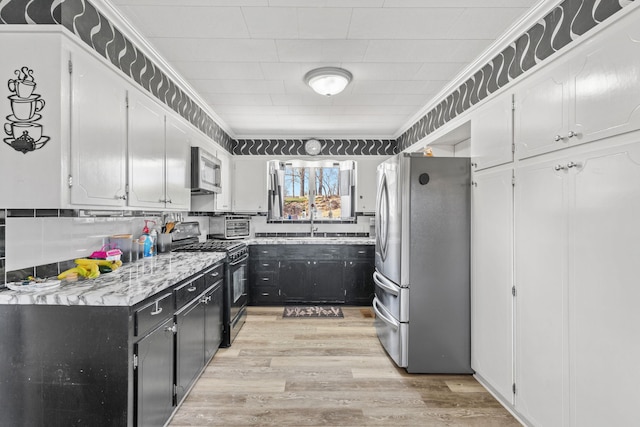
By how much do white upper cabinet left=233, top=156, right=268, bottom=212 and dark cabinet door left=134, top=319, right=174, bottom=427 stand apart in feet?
10.2

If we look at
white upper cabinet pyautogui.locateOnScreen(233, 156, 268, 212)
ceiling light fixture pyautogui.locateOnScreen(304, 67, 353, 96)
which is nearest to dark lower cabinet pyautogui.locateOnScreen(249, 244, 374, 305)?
white upper cabinet pyautogui.locateOnScreen(233, 156, 268, 212)

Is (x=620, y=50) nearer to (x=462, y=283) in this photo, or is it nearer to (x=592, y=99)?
(x=592, y=99)

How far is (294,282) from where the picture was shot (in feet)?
15.0

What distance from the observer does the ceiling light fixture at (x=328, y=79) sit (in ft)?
8.95

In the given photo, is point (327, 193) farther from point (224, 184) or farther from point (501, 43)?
point (501, 43)

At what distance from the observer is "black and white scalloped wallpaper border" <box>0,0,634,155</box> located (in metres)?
1.62

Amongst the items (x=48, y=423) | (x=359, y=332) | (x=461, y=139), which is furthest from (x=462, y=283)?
(x=48, y=423)

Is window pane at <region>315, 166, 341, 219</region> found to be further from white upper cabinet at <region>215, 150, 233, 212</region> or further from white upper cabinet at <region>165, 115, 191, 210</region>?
white upper cabinet at <region>165, 115, 191, 210</region>

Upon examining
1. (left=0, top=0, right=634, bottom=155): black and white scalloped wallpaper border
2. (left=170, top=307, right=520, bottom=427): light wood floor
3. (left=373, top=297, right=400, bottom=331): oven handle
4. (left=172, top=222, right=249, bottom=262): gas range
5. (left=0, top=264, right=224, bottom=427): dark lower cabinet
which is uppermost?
(left=0, top=0, right=634, bottom=155): black and white scalloped wallpaper border

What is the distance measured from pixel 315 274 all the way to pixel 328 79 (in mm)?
2697

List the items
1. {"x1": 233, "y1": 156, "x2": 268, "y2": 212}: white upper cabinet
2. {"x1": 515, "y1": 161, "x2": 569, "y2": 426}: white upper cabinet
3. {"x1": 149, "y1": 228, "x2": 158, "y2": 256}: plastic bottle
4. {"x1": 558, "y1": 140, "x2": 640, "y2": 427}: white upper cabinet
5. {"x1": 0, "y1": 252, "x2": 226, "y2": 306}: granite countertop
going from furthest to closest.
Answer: {"x1": 233, "y1": 156, "x2": 268, "y2": 212}: white upper cabinet < {"x1": 149, "y1": 228, "x2": 158, "y2": 256}: plastic bottle < {"x1": 515, "y1": 161, "x2": 569, "y2": 426}: white upper cabinet < {"x1": 0, "y1": 252, "x2": 226, "y2": 306}: granite countertop < {"x1": 558, "y1": 140, "x2": 640, "y2": 427}: white upper cabinet

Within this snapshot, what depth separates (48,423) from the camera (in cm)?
150

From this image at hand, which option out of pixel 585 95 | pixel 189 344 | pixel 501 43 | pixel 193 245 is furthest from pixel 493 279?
pixel 193 245

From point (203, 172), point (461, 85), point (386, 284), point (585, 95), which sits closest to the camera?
point (585, 95)
